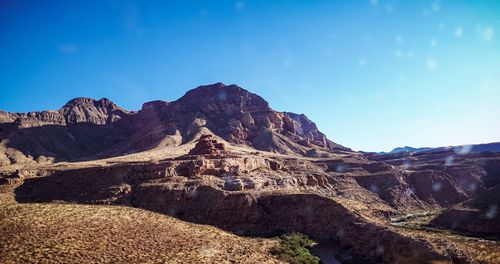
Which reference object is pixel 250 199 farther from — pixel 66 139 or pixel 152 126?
pixel 66 139

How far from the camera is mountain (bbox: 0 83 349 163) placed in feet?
401

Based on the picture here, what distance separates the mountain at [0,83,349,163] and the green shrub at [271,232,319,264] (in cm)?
7121

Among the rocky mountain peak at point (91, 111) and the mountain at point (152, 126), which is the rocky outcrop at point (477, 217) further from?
the rocky mountain peak at point (91, 111)

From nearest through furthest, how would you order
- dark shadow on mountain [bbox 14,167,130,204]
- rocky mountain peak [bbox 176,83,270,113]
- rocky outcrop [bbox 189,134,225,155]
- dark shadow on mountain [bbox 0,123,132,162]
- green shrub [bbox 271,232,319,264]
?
1. green shrub [bbox 271,232,319,264]
2. dark shadow on mountain [bbox 14,167,130,204]
3. rocky outcrop [bbox 189,134,225,155]
4. dark shadow on mountain [bbox 0,123,132,162]
5. rocky mountain peak [bbox 176,83,270,113]

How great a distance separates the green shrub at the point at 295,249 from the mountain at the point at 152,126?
71212 millimetres

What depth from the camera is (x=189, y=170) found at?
6438cm

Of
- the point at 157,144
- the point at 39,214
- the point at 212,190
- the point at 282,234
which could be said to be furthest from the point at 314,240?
the point at 157,144

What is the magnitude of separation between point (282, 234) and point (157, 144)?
7237 centimetres

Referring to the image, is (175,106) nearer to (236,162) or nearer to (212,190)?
Result: (236,162)

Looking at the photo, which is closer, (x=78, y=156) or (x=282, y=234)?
(x=282, y=234)

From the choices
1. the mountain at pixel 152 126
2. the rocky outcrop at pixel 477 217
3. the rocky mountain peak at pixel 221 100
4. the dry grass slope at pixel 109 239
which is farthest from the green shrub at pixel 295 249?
the rocky mountain peak at pixel 221 100

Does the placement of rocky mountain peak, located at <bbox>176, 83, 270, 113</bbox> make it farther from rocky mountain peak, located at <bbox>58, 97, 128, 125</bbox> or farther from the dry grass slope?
the dry grass slope

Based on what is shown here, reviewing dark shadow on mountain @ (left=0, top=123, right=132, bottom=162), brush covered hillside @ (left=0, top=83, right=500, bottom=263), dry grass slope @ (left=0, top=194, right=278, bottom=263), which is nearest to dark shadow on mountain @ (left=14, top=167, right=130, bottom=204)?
brush covered hillside @ (left=0, top=83, right=500, bottom=263)

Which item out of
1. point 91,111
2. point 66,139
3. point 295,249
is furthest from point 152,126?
point 295,249
